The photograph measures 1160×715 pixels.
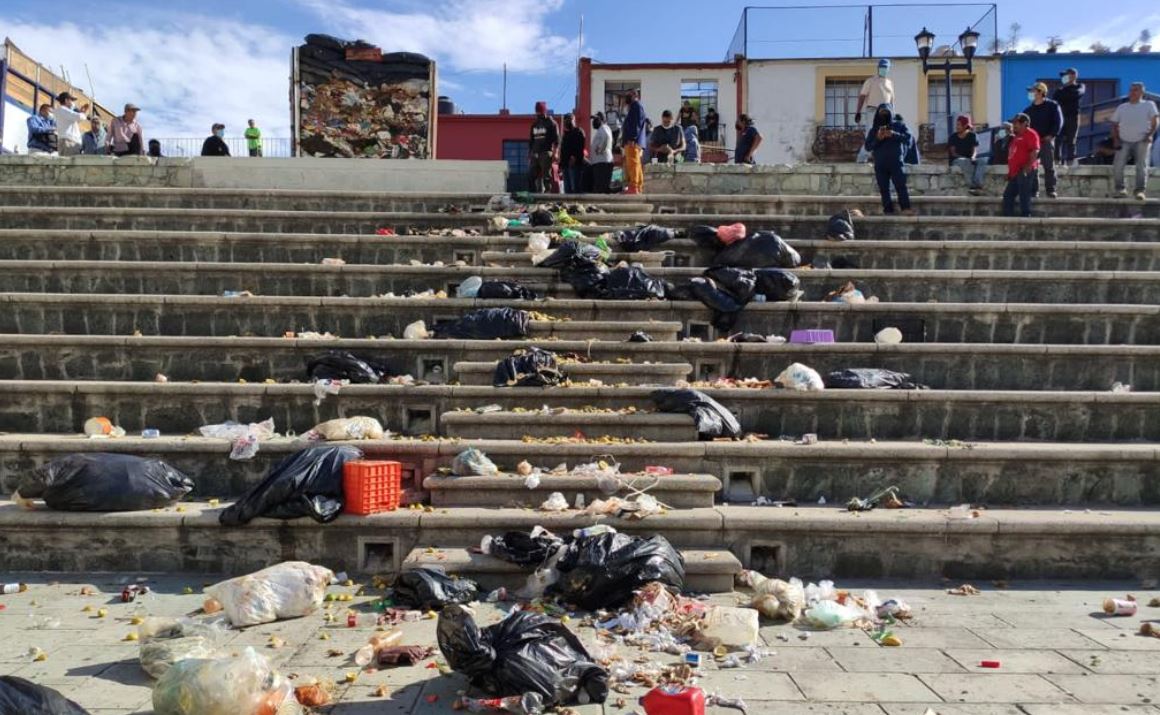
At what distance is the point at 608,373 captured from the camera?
22.5 ft

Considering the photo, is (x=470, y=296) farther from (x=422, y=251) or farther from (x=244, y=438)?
(x=244, y=438)

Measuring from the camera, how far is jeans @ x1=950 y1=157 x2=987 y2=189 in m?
11.9

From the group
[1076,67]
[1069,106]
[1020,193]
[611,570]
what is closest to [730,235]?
[1020,193]

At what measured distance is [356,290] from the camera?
27.9 feet

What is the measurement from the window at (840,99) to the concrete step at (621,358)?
711 inches

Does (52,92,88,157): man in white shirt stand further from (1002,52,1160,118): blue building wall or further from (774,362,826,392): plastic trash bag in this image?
(1002,52,1160,118): blue building wall

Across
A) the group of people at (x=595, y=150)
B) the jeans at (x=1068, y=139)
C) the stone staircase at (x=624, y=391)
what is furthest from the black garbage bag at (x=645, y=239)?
the jeans at (x=1068, y=139)

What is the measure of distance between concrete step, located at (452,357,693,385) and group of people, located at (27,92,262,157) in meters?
10.3

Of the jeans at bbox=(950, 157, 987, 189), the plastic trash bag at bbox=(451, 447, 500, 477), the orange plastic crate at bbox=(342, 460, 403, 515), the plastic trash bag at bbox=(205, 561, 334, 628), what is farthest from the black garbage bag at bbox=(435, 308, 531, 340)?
the jeans at bbox=(950, 157, 987, 189)

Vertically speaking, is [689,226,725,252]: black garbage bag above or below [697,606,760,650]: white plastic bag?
above

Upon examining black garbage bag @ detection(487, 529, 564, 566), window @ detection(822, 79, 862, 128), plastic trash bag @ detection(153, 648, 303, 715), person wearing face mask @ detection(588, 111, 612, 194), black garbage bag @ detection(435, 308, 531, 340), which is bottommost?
plastic trash bag @ detection(153, 648, 303, 715)

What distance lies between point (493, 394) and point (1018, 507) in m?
4.06

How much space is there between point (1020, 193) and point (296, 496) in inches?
399

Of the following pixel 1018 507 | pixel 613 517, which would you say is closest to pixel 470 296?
pixel 613 517
